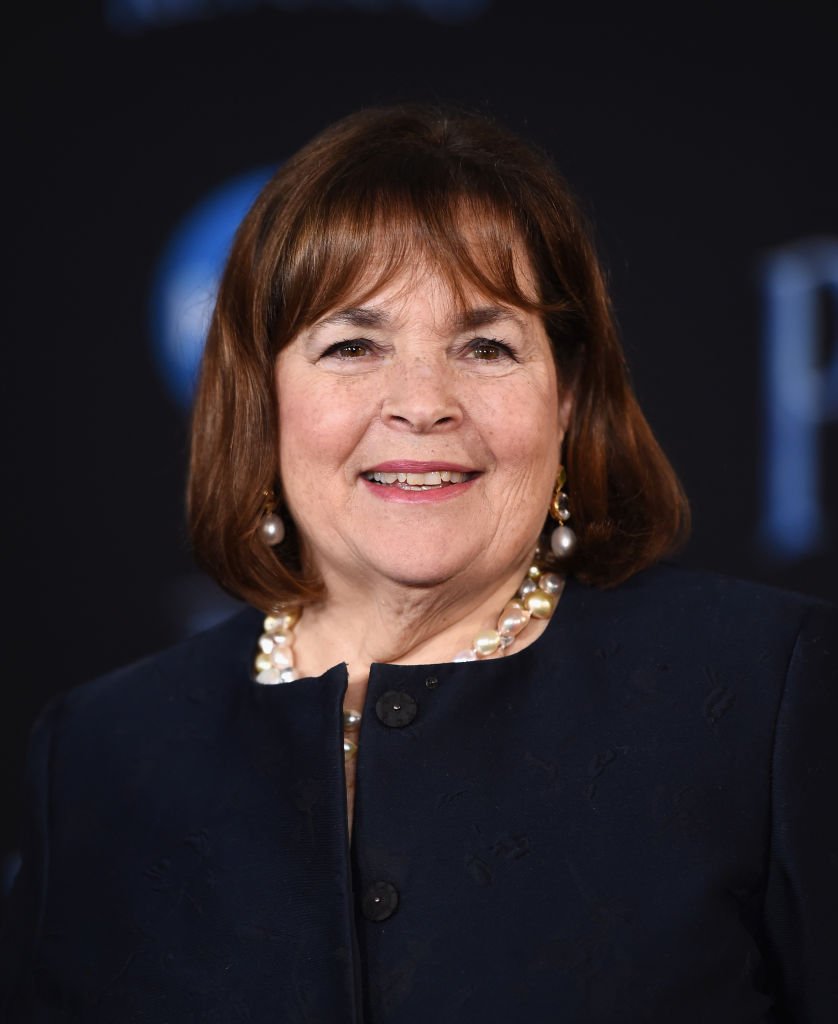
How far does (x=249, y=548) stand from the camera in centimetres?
208

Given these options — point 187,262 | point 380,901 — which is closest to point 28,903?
point 380,901

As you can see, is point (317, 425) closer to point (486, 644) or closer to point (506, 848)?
point (486, 644)

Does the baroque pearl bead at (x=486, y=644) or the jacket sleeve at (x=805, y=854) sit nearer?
the jacket sleeve at (x=805, y=854)

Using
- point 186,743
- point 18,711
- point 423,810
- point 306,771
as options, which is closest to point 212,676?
point 186,743

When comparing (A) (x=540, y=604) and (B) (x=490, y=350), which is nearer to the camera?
(B) (x=490, y=350)

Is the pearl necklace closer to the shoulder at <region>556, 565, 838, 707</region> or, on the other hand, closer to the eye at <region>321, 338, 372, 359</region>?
the shoulder at <region>556, 565, 838, 707</region>

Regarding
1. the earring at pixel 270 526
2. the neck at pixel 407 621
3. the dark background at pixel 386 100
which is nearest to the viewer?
the neck at pixel 407 621

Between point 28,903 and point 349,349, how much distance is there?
956 millimetres

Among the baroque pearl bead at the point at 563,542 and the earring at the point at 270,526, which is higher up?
the earring at the point at 270,526

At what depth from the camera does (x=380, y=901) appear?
171 centimetres

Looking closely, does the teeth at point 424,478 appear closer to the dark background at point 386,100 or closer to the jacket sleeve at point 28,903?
the jacket sleeve at point 28,903

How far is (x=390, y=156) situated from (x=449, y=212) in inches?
5.1

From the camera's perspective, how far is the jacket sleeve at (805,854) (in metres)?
1.67

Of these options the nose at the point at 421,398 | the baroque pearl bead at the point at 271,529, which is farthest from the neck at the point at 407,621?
the nose at the point at 421,398
